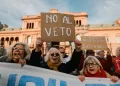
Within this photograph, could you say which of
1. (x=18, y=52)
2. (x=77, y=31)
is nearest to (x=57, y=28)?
(x=18, y=52)

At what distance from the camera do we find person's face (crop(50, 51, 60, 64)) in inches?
146

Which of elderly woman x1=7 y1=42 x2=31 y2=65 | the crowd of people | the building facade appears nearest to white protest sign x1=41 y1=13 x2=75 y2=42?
the crowd of people

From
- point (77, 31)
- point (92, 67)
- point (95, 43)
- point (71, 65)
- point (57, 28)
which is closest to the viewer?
point (92, 67)

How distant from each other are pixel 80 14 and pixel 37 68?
38490 mm

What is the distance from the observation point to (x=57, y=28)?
5.42m

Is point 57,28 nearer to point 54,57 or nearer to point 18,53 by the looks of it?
point 54,57

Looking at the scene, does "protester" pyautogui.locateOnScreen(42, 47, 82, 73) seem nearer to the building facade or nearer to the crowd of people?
the crowd of people

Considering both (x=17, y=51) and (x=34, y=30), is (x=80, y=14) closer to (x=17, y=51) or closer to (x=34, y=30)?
(x=34, y=30)

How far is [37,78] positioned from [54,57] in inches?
18.7

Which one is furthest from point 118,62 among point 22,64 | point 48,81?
point 22,64

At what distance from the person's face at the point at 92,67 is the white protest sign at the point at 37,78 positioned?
15 centimetres

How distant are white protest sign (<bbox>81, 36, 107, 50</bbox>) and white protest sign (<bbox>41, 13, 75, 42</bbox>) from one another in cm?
106

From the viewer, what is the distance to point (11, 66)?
3553mm

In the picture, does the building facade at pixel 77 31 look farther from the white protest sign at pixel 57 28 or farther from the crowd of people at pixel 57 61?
the crowd of people at pixel 57 61
